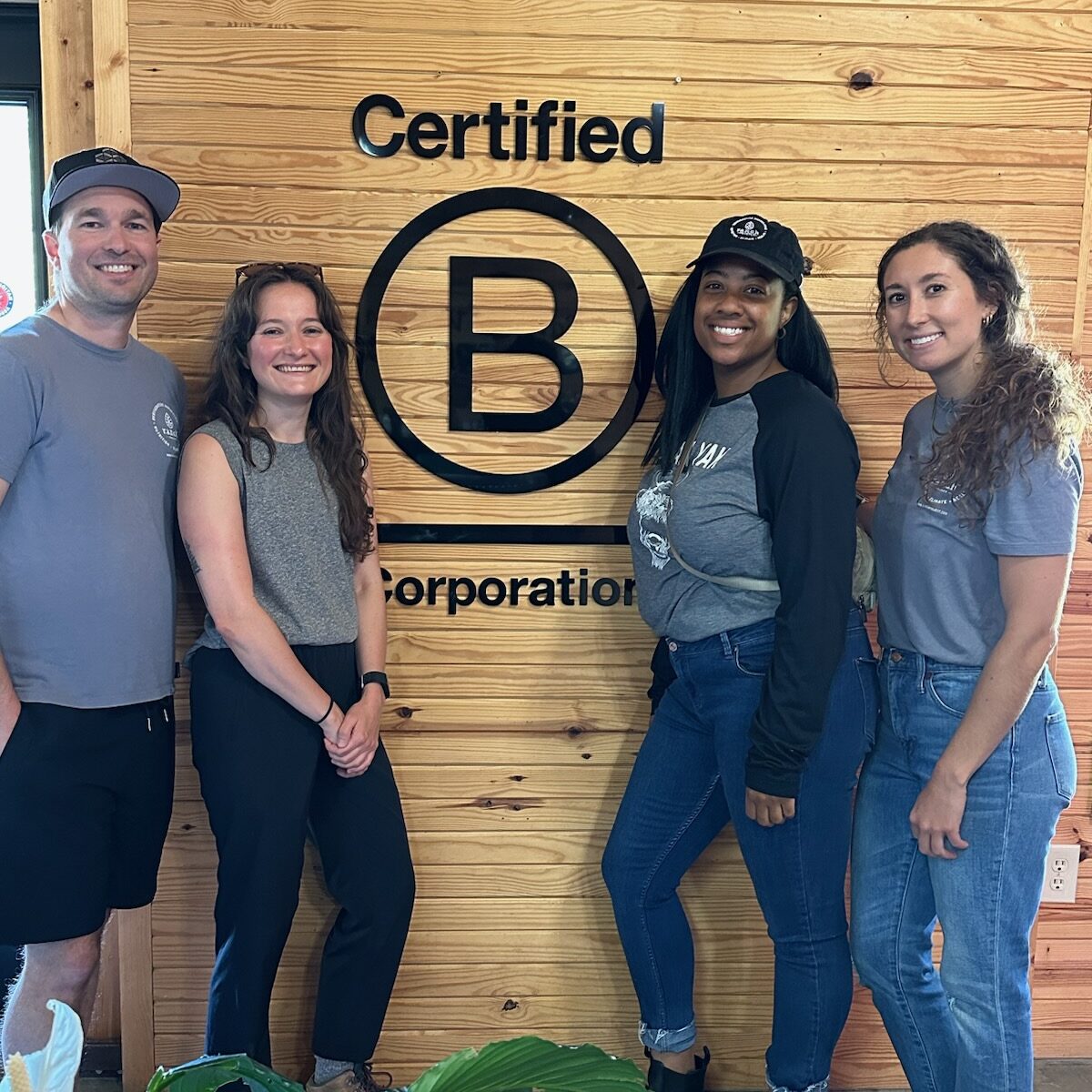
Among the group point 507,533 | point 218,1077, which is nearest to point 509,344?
point 507,533

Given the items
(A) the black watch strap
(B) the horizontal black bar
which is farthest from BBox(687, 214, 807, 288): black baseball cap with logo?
(A) the black watch strap

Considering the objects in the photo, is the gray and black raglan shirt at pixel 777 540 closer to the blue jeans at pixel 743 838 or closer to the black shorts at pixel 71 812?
the blue jeans at pixel 743 838

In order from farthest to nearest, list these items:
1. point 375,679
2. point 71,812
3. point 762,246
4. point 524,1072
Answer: point 375,679
point 762,246
point 71,812
point 524,1072

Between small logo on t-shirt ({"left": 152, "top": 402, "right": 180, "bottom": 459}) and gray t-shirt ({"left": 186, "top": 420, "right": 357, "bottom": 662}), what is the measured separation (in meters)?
0.09

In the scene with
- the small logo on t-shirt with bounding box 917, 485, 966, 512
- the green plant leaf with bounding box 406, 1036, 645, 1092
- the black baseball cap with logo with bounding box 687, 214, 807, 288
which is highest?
the black baseball cap with logo with bounding box 687, 214, 807, 288

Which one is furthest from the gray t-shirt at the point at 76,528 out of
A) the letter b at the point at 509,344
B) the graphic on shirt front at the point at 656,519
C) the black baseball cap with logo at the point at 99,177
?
the graphic on shirt front at the point at 656,519

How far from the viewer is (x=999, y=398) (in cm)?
158

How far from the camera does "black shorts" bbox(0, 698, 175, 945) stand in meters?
1.68

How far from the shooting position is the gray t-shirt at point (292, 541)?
1.84m

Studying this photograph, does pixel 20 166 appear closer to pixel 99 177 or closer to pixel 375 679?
pixel 99 177

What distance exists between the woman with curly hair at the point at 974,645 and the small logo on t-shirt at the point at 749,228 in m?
0.22

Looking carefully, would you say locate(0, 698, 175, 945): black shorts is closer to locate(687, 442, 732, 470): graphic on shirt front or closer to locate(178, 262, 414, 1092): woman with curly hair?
locate(178, 262, 414, 1092): woman with curly hair

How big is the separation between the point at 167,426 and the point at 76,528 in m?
0.27

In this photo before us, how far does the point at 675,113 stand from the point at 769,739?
4.22ft
